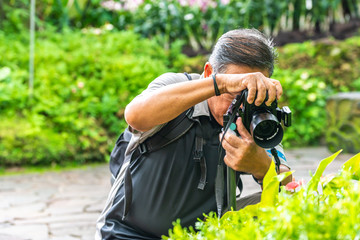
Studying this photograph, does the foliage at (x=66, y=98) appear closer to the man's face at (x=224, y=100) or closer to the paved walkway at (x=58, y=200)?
the paved walkway at (x=58, y=200)

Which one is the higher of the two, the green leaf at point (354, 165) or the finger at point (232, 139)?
the green leaf at point (354, 165)

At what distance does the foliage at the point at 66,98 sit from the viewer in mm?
5199

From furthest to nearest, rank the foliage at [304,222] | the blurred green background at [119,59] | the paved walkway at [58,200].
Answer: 1. the blurred green background at [119,59]
2. the paved walkway at [58,200]
3. the foliage at [304,222]

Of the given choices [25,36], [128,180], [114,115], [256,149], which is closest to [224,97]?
[256,149]

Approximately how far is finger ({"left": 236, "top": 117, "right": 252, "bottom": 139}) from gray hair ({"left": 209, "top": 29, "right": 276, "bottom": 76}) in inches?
10.0

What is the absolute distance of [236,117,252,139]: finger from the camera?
5.39 ft

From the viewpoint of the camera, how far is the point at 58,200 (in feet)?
12.9

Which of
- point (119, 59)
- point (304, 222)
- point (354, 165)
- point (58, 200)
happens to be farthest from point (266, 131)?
point (119, 59)

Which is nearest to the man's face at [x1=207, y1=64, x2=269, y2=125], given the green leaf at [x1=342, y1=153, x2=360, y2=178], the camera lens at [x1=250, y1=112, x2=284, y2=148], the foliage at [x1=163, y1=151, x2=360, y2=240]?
the camera lens at [x1=250, y1=112, x2=284, y2=148]

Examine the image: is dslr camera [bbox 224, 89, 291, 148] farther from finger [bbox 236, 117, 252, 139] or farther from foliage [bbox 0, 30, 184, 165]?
foliage [bbox 0, 30, 184, 165]

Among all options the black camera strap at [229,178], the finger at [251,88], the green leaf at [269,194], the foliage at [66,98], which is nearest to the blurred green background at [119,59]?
the foliage at [66,98]

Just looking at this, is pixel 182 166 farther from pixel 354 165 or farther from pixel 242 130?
pixel 354 165

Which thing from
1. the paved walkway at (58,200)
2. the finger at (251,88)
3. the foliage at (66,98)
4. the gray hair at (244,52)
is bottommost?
the paved walkway at (58,200)

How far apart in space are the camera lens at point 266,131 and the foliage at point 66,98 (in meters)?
4.01
